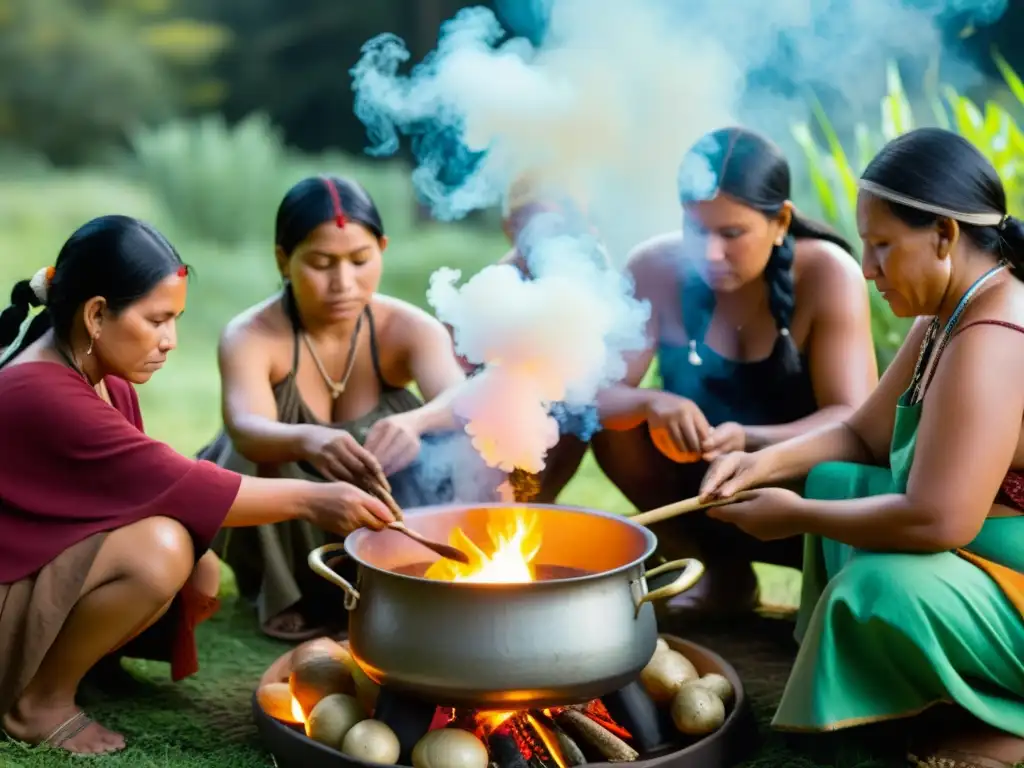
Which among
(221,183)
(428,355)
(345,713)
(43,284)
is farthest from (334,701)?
(221,183)

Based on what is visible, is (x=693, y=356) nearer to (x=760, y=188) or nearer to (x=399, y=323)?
(x=760, y=188)

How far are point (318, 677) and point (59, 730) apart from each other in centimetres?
63

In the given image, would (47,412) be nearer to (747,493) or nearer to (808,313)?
(747,493)

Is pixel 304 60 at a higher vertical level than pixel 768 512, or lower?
higher

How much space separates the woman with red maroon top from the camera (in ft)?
9.07

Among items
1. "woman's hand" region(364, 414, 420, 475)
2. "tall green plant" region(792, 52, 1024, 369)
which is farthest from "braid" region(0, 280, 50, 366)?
"tall green plant" region(792, 52, 1024, 369)

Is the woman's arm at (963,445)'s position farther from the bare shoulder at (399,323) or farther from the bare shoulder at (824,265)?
the bare shoulder at (399,323)

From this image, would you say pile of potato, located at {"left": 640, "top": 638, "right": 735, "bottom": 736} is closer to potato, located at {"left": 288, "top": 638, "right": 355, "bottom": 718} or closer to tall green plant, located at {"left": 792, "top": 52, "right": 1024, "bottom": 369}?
potato, located at {"left": 288, "top": 638, "right": 355, "bottom": 718}

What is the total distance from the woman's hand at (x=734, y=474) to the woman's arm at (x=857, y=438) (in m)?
0.01

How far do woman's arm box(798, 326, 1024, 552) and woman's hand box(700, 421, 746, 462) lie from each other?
777mm

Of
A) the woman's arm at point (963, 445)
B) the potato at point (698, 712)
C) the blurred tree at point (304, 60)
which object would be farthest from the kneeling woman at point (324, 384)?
the blurred tree at point (304, 60)

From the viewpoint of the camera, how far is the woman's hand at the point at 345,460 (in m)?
3.11

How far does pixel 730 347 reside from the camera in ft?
12.5

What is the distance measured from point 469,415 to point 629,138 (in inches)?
69.7
